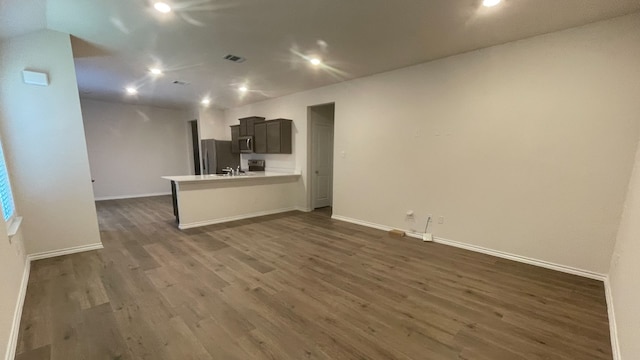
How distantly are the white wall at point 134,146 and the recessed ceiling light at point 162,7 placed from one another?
20.7ft

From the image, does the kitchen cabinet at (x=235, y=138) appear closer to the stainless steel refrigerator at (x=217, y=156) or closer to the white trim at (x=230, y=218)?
the stainless steel refrigerator at (x=217, y=156)

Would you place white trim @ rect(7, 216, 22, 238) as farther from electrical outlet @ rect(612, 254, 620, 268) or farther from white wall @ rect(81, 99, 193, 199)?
electrical outlet @ rect(612, 254, 620, 268)

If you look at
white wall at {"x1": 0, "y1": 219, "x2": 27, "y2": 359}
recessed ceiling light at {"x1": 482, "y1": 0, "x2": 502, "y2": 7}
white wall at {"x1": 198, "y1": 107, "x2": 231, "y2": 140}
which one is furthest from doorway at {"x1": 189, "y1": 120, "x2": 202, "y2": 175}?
recessed ceiling light at {"x1": 482, "y1": 0, "x2": 502, "y2": 7}

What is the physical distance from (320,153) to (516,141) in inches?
150

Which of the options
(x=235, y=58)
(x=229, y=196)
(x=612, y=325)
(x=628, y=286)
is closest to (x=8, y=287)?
(x=229, y=196)

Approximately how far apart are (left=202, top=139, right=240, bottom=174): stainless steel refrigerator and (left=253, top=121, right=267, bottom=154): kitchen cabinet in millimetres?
1402

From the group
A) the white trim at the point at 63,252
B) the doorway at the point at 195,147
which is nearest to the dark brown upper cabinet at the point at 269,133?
the doorway at the point at 195,147

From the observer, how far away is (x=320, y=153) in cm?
605

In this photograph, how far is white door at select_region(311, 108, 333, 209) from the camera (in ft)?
19.4

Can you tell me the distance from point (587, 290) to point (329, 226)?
3.37m

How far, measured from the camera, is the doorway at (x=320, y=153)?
5.80 meters

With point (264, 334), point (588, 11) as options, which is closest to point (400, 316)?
point (264, 334)

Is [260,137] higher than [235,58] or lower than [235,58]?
lower

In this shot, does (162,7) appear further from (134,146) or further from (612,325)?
(134,146)
